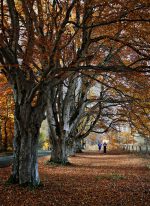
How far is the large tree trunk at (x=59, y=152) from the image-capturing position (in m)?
20.8

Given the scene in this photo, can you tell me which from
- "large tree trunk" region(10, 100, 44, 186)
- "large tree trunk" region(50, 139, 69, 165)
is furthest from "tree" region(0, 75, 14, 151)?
"large tree trunk" region(10, 100, 44, 186)

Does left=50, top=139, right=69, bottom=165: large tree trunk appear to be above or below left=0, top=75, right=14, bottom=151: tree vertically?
below

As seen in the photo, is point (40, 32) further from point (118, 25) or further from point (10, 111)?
point (10, 111)

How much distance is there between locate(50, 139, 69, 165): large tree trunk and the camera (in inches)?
819

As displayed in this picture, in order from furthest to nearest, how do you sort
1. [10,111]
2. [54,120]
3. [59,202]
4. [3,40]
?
[10,111]
[54,120]
[3,40]
[59,202]

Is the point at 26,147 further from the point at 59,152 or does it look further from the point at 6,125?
the point at 6,125

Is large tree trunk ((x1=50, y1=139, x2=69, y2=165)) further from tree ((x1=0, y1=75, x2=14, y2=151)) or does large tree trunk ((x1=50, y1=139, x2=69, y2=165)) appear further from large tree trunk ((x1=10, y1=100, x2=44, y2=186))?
tree ((x1=0, y1=75, x2=14, y2=151))

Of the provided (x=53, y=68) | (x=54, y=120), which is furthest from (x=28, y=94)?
(x=54, y=120)

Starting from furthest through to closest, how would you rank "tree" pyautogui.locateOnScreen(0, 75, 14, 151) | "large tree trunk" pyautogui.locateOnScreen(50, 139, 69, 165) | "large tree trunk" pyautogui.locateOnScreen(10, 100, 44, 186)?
1. "tree" pyautogui.locateOnScreen(0, 75, 14, 151)
2. "large tree trunk" pyautogui.locateOnScreen(50, 139, 69, 165)
3. "large tree trunk" pyautogui.locateOnScreen(10, 100, 44, 186)

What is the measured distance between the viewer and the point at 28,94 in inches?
436

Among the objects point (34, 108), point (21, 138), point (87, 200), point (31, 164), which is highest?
point (34, 108)

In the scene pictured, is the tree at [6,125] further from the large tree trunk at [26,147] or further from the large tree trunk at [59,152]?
the large tree trunk at [26,147]

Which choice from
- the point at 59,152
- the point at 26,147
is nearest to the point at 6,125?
the point at 59,152

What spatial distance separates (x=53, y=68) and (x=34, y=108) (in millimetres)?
1555
